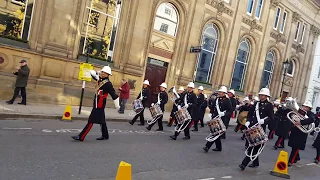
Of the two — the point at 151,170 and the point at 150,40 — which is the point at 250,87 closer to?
the point at 150,40

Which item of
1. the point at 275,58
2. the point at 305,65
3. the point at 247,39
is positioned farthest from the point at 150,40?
the point at 305,65

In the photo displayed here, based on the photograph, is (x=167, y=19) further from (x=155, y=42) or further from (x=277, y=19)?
(x=277, y=19)

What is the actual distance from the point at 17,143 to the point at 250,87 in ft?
73.0

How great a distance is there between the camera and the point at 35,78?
13.5 metres

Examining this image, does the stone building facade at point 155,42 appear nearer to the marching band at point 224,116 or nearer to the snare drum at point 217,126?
the marching band at point 224,116

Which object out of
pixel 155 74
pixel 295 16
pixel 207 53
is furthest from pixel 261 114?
pixel 295 16

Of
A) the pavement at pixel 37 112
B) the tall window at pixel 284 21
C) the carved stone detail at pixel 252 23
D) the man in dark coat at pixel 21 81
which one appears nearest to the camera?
the pavement at pixel 37 112

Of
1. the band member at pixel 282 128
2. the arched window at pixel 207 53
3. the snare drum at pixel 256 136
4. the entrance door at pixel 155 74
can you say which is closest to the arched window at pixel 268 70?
the arched window at pixel 207 53

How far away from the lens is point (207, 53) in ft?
72.2

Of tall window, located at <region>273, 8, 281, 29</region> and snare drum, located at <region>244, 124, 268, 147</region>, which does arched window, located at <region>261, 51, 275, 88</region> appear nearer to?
tall window, located at <region>273, 8, 281, 29</region>

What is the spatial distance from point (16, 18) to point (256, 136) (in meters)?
10.8

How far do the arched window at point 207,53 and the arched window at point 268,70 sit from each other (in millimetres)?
7859

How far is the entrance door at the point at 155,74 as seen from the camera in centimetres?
1836

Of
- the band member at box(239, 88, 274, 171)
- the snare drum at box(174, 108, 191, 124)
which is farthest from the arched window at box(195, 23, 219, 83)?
the band member at box(239, 88, 274, 171)
